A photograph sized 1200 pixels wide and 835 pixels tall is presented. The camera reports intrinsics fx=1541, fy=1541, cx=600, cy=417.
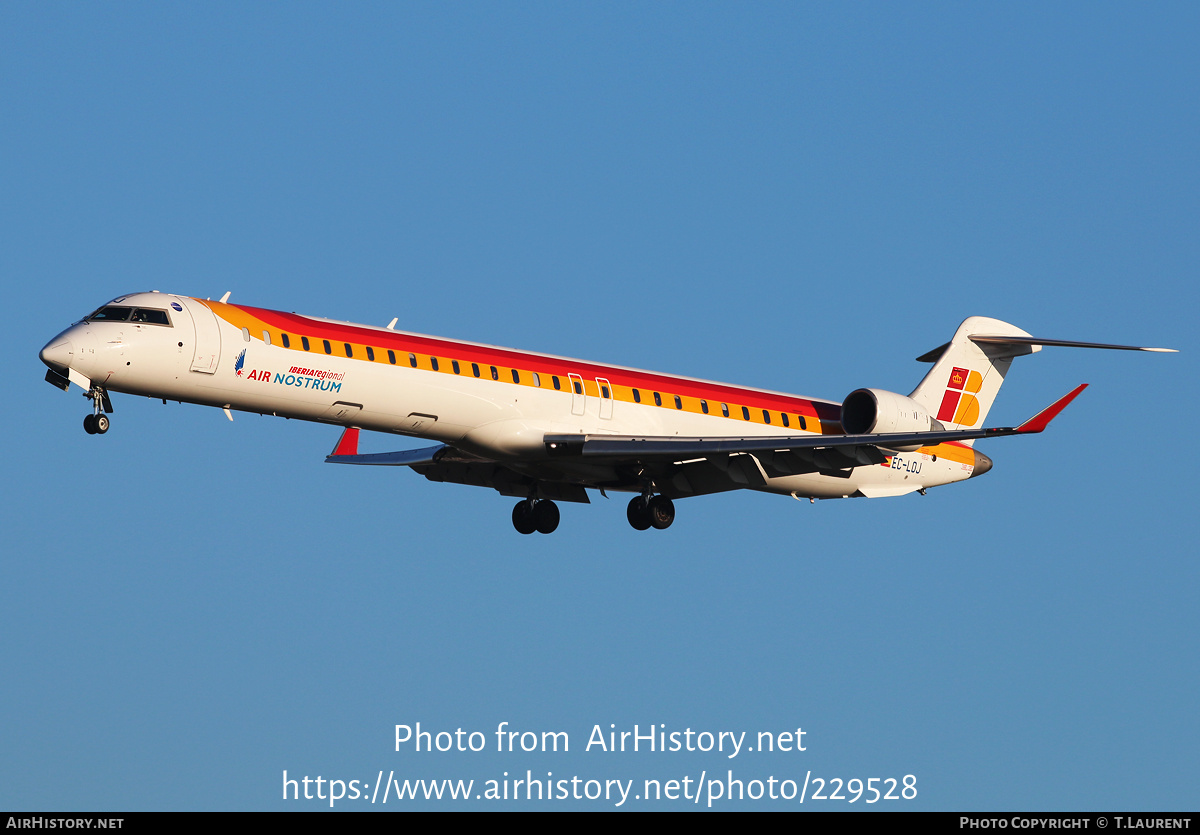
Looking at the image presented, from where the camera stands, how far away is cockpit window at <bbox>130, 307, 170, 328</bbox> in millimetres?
25641

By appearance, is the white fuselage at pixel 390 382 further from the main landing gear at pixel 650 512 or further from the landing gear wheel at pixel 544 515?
the landing gear wheel at pixel 544 515

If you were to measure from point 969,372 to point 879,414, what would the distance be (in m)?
4.17

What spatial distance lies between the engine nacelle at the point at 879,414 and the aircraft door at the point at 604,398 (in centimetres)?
588

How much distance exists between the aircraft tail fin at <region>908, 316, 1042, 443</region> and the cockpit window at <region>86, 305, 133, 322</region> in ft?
57.8

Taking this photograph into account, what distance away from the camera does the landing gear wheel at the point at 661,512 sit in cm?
3072

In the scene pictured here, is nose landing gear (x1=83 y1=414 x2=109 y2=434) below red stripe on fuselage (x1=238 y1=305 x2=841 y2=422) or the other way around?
below

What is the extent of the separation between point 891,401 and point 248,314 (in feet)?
A: 44.9

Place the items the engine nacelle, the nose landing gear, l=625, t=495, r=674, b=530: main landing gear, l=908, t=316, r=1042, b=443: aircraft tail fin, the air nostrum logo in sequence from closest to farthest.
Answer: the nose landing gear → the air nostrum logo → l=625, t=495, r=674, b=530: main landing gear → the engine nacelle → l=908, t=316, r=1042, b=443: aircraft tail fin

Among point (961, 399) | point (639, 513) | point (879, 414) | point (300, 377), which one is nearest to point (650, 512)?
point (639, 513)

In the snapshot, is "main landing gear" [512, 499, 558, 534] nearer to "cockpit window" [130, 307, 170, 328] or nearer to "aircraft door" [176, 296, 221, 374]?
"aircraft door" [176, 296, 221, 374]

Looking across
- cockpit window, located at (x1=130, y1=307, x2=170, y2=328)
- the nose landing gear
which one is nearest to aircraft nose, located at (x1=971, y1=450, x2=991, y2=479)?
cockpit window, located at (x1=130, y1=307, x2=170, y2=328)

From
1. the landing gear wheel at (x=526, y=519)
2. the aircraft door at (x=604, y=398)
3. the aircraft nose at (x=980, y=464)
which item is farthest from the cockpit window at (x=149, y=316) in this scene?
the aircraft nose at (x=980, y=464)

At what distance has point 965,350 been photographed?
35281 millimetres

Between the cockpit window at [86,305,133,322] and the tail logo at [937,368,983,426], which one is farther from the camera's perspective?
the tail logo at [937,368,983,426]
